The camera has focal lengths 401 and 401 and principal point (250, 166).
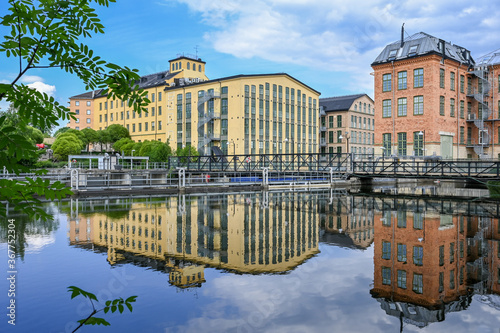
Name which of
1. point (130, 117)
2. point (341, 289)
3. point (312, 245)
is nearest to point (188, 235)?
point (312, 245)

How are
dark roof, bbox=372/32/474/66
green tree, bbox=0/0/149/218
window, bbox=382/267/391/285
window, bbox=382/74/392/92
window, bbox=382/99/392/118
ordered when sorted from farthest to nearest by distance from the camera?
window, bbox=382/99/392/118
window, bbox=382/74/392/92
dark roof, bbox=372/32/474/66
window, bbox=382/267/391/285
green tree, bbox=0/0/149/218

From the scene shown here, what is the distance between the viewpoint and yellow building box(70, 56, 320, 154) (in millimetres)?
62841

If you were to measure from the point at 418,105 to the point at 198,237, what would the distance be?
39.1m

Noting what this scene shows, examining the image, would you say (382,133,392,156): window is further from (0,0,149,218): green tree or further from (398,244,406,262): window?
(0,0,149,218): green tree

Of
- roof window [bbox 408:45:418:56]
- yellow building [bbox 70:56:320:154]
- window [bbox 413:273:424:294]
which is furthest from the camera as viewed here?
yellow building [bbox 70:56:320:154]

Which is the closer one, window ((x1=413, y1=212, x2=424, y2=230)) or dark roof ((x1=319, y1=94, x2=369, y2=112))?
window ((x1=413, y1=212, x2=424, y2=230))

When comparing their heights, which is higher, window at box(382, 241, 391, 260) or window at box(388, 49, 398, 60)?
window at box(388, 49, 398, 60)

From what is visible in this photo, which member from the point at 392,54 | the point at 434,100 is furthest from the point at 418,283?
the point at 392,54

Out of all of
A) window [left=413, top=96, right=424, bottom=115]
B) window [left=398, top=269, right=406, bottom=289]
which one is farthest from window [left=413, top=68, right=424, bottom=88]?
window [left=398, top=269, right=406, bottom=289]

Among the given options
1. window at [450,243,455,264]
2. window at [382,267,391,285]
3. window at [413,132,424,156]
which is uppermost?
window at [413,132,424,156]

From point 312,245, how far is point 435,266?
368cm

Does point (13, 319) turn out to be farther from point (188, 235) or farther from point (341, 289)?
point (188, 235)

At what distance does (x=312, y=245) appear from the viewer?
12078 mm

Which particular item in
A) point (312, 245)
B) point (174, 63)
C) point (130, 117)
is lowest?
point (312, 245)
